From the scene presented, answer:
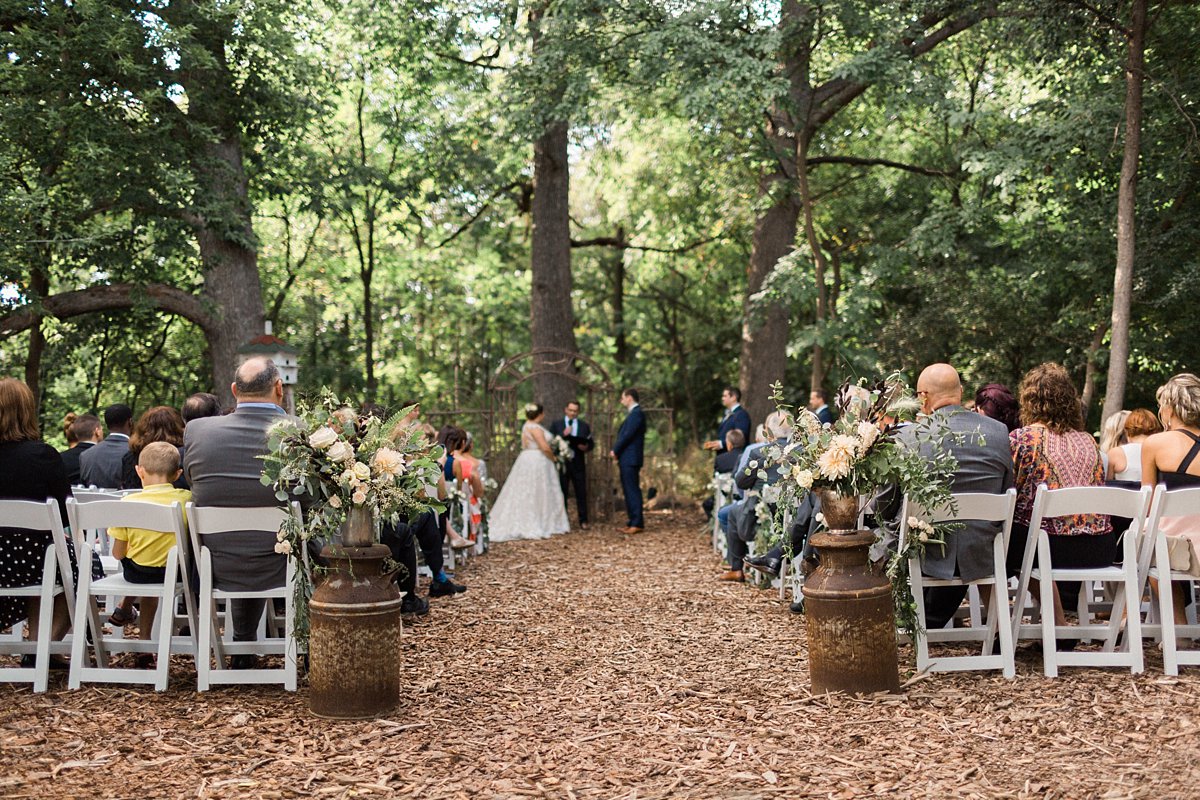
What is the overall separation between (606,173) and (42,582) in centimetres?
1702

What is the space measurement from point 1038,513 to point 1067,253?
9.82 m

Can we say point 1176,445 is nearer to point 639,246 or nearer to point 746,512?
point 746,512

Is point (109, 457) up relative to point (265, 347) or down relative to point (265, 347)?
down

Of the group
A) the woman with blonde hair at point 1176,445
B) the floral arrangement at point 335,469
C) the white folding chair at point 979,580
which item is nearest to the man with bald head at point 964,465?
the white folding chair at point 979,580

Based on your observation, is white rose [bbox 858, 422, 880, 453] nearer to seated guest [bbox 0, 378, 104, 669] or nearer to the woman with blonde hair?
the woman with blonde hair

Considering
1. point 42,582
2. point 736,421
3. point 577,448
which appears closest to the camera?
point 42,582

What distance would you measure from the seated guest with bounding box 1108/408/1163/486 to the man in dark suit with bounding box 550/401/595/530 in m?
8.17

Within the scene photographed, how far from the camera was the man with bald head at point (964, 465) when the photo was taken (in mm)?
5414

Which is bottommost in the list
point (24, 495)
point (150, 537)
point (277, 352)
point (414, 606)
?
point (414, 606)

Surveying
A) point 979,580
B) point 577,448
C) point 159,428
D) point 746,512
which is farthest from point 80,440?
point 577,448

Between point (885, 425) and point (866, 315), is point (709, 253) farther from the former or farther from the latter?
point (885, 425)

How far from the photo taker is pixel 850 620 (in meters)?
4.96

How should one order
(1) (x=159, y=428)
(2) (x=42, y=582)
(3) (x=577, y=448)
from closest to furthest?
(2) (x=42, y=582), (1) (x=159, y=428), (3) (x=577, y=448)

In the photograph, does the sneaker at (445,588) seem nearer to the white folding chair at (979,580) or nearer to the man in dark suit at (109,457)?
the man in dark suit at (109,457)
